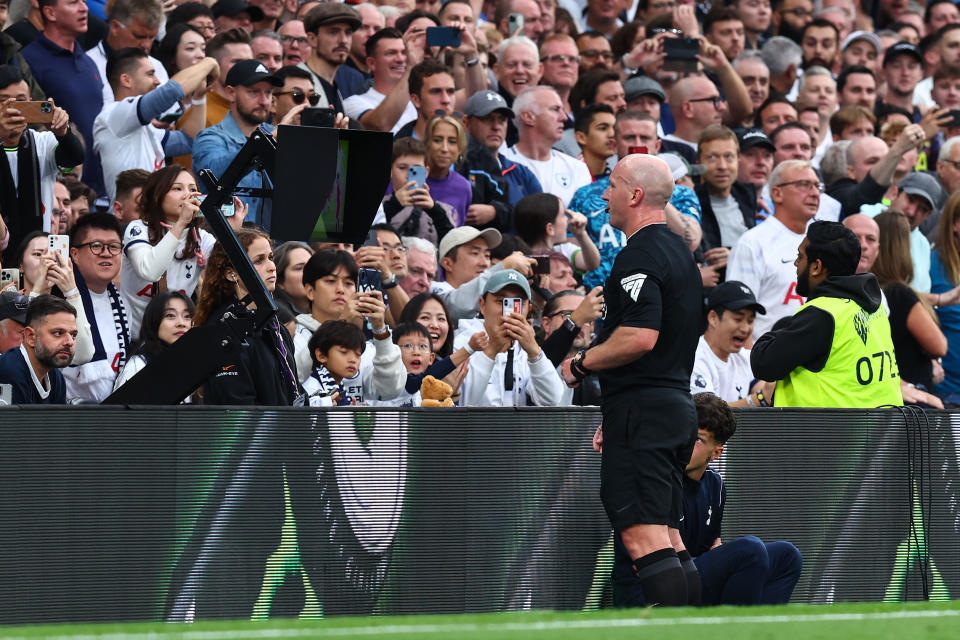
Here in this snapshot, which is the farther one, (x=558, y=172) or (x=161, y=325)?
(x=558, y=172)

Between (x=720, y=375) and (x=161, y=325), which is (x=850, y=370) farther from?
(x=161, y=325)

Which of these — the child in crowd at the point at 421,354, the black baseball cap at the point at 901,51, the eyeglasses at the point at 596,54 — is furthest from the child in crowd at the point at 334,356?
the black baseball cap at the point at 901,51

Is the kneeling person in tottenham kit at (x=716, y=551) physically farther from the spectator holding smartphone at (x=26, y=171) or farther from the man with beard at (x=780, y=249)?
the spectator holding smartphone at (x=26, y=171)

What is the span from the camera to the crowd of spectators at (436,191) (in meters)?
8.37

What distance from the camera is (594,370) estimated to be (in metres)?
6.35

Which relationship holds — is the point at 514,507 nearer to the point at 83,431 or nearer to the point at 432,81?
the point at 83,431

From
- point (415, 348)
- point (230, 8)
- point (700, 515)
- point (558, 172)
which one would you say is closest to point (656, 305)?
point (700, 515)

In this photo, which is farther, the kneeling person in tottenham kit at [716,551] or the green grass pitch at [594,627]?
the kneeling person in tottenham kit at [716,551]

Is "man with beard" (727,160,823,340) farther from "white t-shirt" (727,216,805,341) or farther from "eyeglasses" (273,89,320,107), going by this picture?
"eyeglasses" (273,89,320,107)

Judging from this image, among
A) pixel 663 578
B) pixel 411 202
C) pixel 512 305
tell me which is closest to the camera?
pixel 663 578

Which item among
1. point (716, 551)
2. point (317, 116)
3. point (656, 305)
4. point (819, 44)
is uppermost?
point (819, 44)

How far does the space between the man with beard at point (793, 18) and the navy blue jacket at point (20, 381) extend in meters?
12.0

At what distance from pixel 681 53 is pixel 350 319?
649cm

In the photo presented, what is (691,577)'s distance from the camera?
21.0ft
